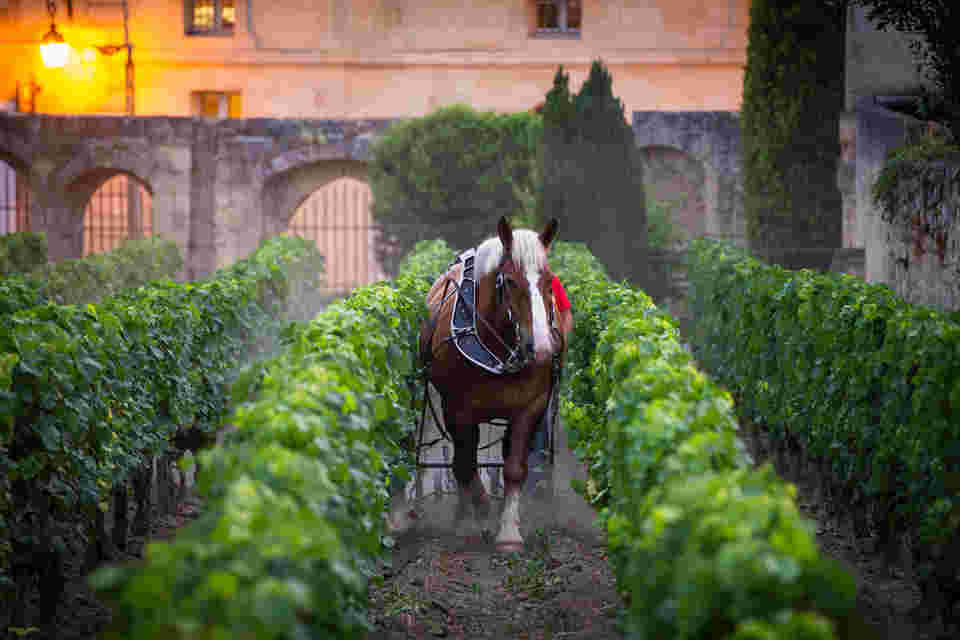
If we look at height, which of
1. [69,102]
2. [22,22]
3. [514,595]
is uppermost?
[22,22]

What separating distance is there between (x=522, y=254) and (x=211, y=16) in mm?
24448

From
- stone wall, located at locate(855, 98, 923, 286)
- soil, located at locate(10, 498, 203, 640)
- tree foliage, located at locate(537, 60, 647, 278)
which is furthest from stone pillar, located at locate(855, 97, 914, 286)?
soil, located at locate(10, 498, 203, 640)

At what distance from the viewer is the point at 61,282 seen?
1445cm

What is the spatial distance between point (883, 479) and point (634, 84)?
2352cm

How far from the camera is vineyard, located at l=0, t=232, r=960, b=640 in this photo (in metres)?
3.26

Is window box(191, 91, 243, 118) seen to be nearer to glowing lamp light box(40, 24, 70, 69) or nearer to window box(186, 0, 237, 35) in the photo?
window box(186, 0, 237, 35)

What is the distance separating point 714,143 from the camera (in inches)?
943

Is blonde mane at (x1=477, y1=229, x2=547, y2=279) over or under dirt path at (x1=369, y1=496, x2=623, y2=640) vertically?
over

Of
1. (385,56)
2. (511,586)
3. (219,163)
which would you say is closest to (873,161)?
(511,586)

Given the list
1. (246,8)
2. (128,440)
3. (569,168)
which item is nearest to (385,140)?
(569,168)

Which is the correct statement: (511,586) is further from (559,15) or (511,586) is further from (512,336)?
(559,15)

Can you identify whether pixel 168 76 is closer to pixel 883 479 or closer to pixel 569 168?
pixel 569 168

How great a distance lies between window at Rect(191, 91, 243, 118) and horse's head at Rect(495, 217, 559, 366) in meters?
23.6

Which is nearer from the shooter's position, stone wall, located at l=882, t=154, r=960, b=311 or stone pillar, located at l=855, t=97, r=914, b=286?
stone wall, located at l=882, t=154, r=960, b=311
